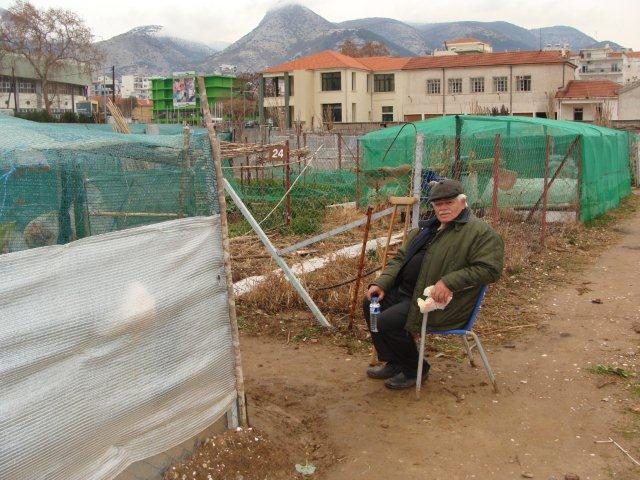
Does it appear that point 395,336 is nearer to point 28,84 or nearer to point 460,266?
point 460,266

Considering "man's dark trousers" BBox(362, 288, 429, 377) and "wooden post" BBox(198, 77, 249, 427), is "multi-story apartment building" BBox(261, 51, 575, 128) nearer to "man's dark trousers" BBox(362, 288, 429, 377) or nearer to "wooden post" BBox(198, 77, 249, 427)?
"man's dark trousers" BBox(362, 288, 429, 377)

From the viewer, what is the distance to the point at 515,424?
14.6 ft

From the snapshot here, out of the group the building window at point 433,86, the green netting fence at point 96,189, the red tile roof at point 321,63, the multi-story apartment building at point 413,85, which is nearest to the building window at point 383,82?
the multi-story apartment building at point 413,85

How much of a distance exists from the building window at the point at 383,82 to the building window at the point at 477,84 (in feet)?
27.4

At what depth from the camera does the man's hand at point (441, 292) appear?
4484mm

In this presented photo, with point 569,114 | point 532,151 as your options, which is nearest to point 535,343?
point 532,151

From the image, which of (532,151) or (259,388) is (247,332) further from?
(532,151)

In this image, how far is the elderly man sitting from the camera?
453 centimetres

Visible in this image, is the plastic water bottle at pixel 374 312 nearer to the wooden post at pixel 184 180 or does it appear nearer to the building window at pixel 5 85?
the wooden post at pixel 184 180

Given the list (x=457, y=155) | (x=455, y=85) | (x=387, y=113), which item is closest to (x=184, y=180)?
(x=457, y=155)

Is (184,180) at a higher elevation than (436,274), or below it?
higher

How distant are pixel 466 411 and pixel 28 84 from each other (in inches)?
2722

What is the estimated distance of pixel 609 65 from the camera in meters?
144

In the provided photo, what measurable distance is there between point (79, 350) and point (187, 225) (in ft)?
3.24
